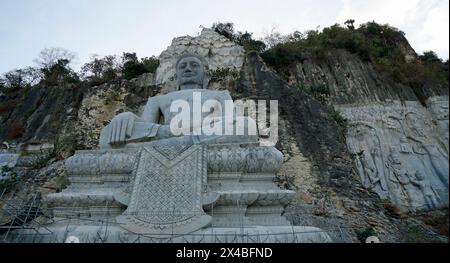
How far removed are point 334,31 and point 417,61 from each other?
11.3ft

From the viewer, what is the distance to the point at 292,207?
780 cm

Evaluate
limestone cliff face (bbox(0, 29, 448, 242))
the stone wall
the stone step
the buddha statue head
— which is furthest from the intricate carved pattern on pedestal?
the stone wall

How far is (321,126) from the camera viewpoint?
10.6 meters

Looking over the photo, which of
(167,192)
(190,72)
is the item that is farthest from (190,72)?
(167,192)

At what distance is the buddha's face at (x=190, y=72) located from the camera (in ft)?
21.0

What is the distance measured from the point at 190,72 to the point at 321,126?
5.20 meters

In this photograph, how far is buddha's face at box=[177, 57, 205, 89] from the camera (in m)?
6.41

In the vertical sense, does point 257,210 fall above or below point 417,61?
below

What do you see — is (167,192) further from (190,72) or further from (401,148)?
(401,148)

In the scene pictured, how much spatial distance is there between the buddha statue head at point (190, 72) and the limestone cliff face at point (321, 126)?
297 cm

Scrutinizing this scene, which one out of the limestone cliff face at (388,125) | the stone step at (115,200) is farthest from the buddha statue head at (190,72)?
the limestone cliff face at (388,125)

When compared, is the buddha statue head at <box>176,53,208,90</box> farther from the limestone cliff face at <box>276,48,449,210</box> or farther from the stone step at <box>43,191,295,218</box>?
the limestone cliff face at <box>276,48,449,210</box>
